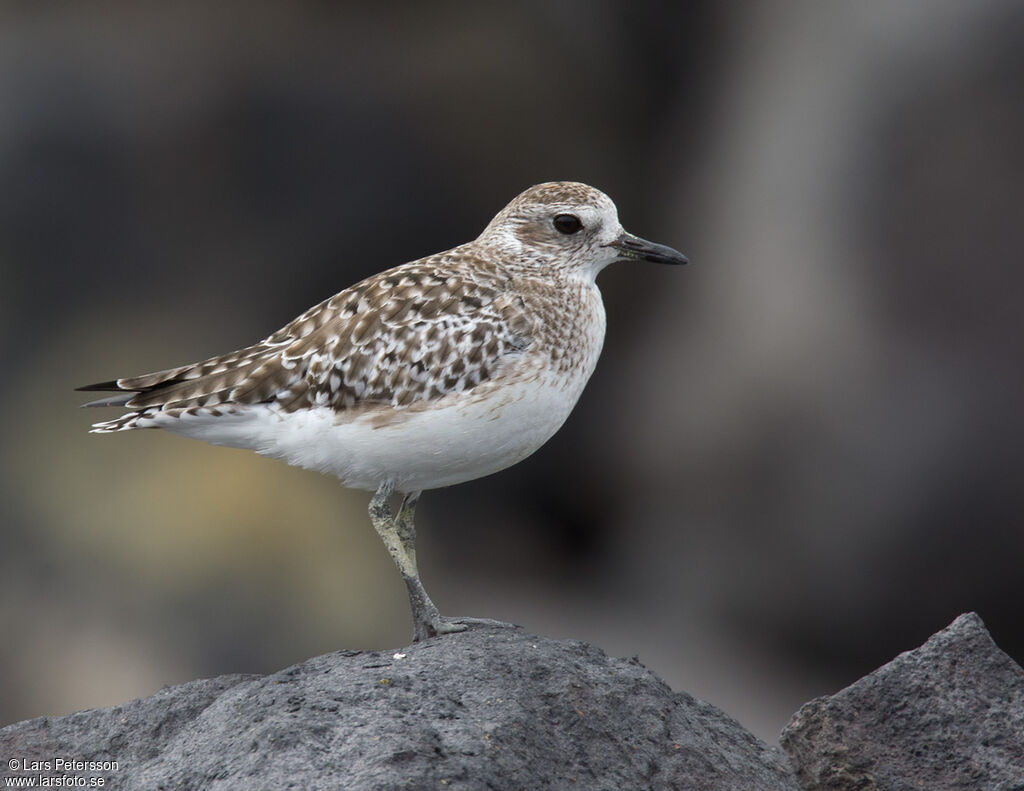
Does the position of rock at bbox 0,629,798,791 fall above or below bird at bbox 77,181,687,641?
below

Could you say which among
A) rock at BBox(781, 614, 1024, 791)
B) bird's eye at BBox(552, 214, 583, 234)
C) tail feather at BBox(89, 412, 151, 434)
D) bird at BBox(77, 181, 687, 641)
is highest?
bird's eye at BBox(552, 214, 583, 234)

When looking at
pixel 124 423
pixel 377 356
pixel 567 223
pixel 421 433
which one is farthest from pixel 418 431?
pixel 124 423

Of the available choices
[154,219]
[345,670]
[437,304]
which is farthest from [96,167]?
[345,670]

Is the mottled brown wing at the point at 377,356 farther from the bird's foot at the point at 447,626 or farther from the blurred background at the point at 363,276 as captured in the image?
the blurred background at the point at 363,276

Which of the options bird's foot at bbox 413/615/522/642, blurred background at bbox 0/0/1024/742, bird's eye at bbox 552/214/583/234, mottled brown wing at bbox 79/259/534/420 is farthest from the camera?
blurred background at bbox 0/0/1024/742

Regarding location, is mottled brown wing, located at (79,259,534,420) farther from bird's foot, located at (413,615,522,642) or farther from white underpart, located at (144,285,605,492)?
bird's foot, located at (413,615,522,642)

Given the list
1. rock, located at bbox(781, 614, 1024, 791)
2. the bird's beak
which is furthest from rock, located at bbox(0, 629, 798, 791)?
the bird's beak

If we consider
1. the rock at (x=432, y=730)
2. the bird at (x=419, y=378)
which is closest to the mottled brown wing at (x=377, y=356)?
the bird at (x=419, y=378)

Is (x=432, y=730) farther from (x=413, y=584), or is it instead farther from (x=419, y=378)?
(x=419, y=378)
